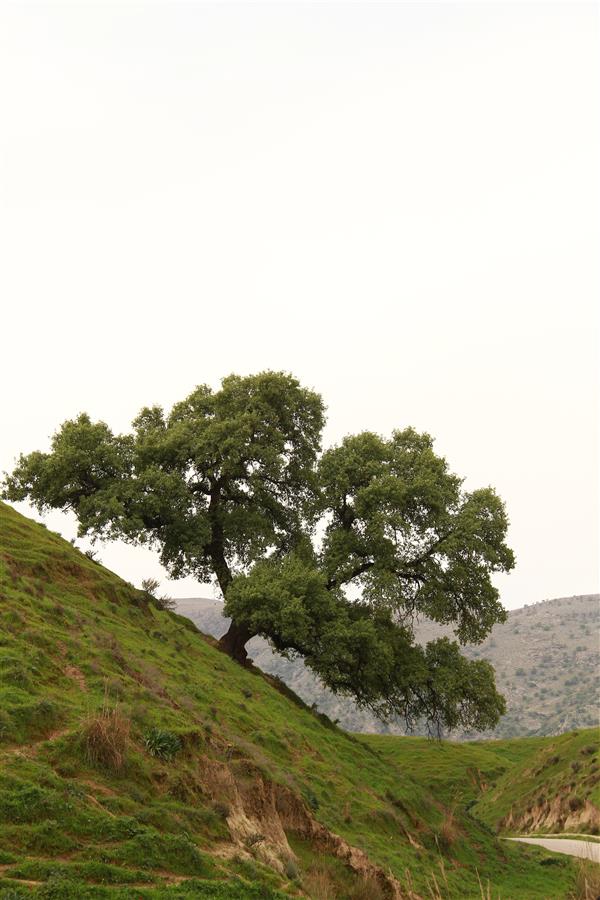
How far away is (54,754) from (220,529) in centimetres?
3051

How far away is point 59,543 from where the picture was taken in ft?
120

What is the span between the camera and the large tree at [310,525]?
41.8 meters

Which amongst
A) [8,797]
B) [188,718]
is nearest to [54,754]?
[8,797]

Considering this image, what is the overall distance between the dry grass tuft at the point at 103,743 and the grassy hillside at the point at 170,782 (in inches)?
1.8

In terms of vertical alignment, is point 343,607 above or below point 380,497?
below

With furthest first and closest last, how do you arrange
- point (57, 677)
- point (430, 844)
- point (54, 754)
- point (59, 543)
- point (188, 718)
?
1. point (59, 543)
2. point (430, 844)
3. point (188, 718)
4. point (57, 677)
5. point (54, 754)

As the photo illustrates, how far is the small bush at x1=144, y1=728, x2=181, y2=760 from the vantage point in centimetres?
1953

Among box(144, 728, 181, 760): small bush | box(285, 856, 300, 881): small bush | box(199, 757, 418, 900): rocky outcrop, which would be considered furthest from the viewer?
box(144, 728, 181, 760): small bush

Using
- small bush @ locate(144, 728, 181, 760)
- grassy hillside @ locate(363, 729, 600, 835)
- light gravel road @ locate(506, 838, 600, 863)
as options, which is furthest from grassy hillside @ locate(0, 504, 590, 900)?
grassy hillside @ locate(363, 729, 600, 835)

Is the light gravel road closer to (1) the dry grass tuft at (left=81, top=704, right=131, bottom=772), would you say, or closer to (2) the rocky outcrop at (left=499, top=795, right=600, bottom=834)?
(2) the rocky outcrop at (left=499, top=795, right=600, bottom=834)

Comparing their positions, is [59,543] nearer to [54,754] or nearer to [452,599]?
[54,754]

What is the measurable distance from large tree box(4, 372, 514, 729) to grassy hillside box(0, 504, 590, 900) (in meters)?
5.44

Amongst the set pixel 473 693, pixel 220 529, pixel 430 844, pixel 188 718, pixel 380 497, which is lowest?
pixel 430 844

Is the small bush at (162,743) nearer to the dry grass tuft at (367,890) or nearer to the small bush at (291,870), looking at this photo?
the small bush at (291,870)
